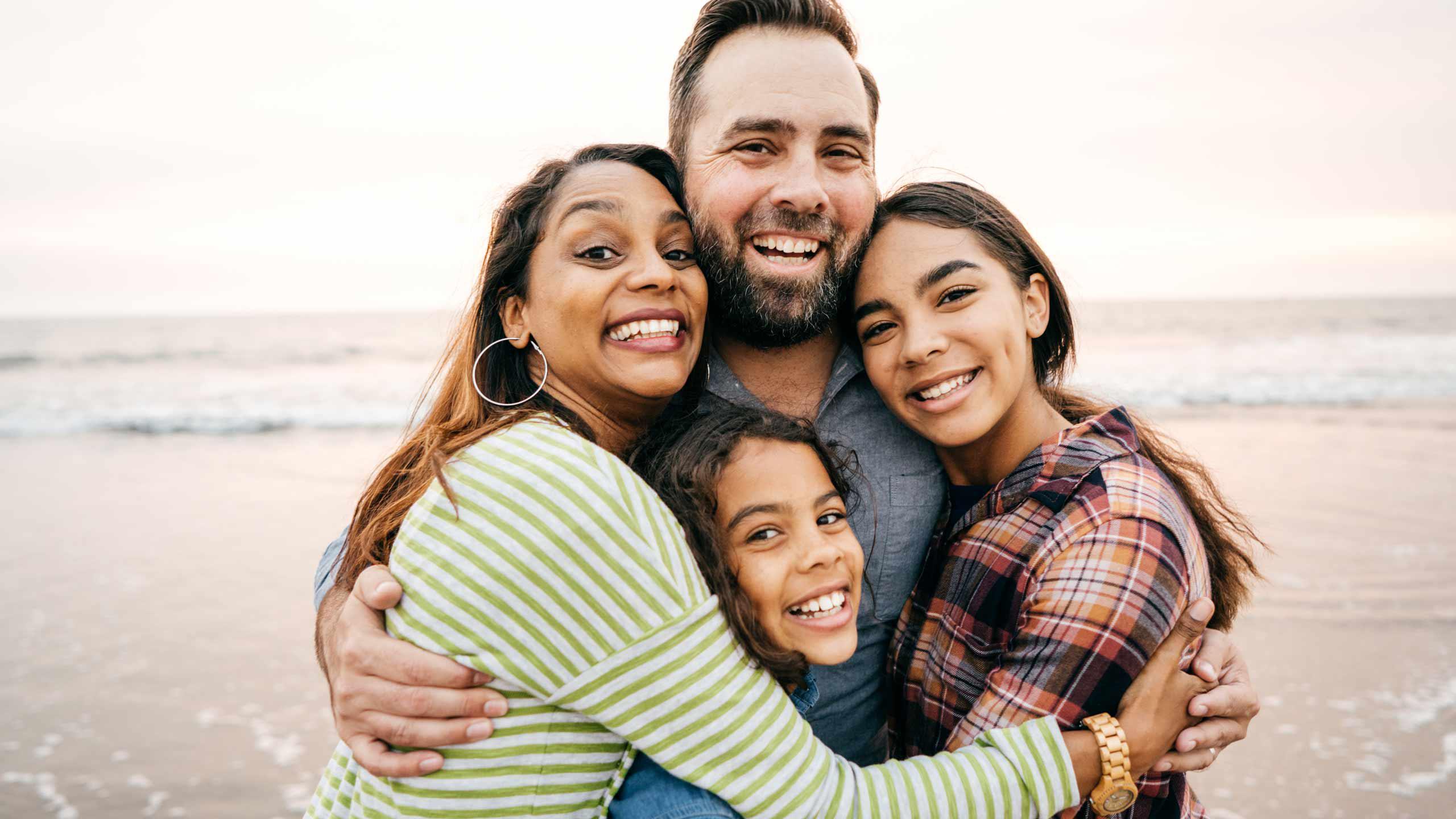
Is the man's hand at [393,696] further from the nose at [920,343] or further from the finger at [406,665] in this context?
the nose at [920,343]

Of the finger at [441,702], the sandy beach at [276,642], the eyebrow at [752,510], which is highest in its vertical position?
the eyebrow at [752,510]

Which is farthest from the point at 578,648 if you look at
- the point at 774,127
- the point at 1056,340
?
the point at 1056,340

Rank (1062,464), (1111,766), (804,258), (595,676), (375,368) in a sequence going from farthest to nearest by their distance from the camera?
(375,368) < (804,258) < (1062,464) < (1111,766) < (595,676)

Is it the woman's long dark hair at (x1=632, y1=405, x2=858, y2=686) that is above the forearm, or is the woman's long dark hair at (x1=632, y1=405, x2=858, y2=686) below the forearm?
above

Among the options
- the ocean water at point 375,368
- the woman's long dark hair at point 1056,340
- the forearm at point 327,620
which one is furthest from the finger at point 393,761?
the ocean water at point 375,368

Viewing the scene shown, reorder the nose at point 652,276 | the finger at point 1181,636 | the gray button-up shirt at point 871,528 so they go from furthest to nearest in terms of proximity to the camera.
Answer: the gray button-up shirt at point 871,528
the nose at point 652,276
the finger at point 1181,636

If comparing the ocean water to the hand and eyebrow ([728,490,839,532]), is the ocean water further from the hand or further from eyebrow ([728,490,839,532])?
eyebrow ([728,490,839,532])

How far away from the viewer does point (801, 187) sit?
2734mm

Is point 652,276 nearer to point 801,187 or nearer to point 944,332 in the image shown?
point 801,187

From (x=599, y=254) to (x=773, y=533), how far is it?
95cm

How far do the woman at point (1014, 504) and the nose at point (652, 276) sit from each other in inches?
25.5

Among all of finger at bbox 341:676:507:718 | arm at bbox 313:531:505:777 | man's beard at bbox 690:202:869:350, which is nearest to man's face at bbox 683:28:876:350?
man's beard at bbox 690:202:869:350

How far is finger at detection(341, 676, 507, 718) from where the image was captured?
162cm

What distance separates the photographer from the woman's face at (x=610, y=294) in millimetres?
2396
